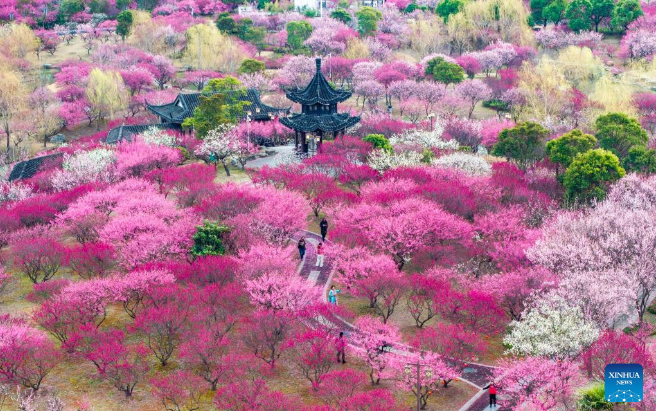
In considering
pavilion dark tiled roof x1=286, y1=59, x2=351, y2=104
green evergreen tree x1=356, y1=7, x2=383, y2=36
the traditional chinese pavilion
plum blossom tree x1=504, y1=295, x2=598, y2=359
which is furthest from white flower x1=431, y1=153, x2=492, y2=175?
green evergreen tree x1=356, y1=7, x2=383, y2=36

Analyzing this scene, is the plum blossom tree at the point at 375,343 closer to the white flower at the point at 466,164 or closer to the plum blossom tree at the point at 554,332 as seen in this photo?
the plum blossom tree at the point at 554,332

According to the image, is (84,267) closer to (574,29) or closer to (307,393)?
(307,393)

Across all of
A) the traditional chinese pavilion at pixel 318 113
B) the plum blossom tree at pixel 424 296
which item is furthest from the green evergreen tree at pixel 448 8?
the plum blossom tree at pixel 424 296

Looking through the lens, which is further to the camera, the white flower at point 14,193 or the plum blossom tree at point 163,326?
the white flower at point 14,193

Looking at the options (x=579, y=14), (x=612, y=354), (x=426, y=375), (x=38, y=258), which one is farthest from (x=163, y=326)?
(x=579, y=14)

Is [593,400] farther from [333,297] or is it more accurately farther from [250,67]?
[250,67]

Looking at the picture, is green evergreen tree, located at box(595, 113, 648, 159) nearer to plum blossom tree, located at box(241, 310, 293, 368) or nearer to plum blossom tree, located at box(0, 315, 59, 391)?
plum blossom tree, located at box(241, 310, 293, 368)

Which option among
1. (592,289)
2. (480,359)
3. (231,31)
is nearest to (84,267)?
(480,359)
